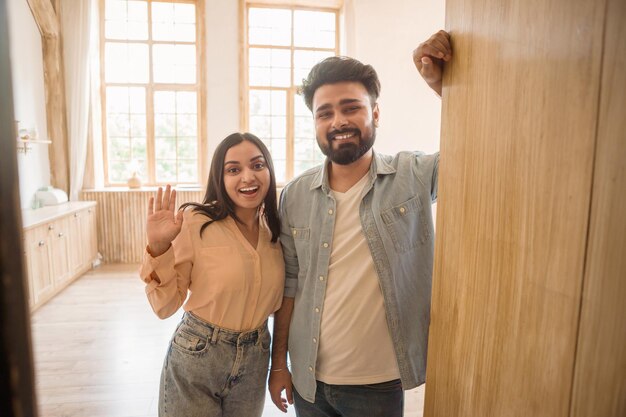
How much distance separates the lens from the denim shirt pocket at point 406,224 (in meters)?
1.21

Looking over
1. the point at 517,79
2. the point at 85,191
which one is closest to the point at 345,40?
the point at 85,191

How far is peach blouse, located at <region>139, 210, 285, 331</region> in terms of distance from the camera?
52.9 inches

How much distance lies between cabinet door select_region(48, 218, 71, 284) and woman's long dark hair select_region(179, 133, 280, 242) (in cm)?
383

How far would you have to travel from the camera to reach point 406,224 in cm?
123

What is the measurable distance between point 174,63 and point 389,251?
20.7ft

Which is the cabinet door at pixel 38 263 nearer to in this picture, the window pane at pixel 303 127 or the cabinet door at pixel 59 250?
the cabinet door at pixel 59 250

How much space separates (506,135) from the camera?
2.09 feet

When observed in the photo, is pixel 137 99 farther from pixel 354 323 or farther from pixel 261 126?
pixel 354 323

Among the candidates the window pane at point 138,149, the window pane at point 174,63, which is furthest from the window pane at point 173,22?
the window pane at point 138,149

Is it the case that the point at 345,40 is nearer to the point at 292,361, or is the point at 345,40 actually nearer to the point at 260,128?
the point at 260,128

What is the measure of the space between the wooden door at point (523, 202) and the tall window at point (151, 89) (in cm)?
619

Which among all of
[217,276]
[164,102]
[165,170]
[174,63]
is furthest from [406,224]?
[174,63]

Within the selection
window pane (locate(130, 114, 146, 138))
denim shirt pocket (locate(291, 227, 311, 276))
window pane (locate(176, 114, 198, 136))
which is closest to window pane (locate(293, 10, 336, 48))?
window pane (locate(176, 114, 198, 136))

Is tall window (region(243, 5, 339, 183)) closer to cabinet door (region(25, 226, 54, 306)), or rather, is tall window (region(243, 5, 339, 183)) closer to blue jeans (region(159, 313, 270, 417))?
cabinet door (region(25, 226, 54, 306))
